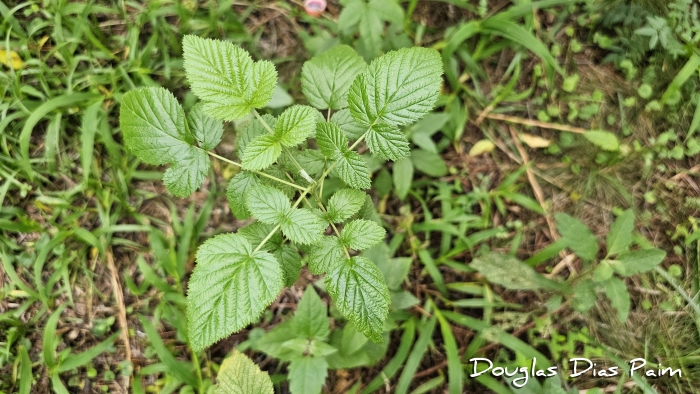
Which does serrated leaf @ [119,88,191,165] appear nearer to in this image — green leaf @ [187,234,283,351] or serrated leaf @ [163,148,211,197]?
serrated leaf @ [163,148,211,197]

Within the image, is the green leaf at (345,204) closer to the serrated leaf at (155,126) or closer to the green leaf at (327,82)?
the green leaf at (327,82)

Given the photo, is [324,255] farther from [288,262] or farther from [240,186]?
[240,186]

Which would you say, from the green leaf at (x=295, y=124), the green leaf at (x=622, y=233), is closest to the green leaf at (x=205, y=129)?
the green leaf at (x=295, y=124)

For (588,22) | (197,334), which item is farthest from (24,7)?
(588,22)

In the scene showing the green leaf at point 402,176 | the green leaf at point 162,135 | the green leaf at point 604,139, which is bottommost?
the green leaf at point 402,176

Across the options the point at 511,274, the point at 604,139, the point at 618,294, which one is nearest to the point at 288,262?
the point at 511,274

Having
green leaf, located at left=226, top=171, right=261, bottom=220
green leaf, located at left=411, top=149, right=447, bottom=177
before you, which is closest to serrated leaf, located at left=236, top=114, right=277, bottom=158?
green leaf, located at left=226, top=171, right=261, bottom=220
